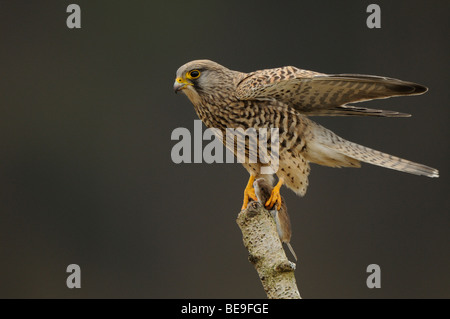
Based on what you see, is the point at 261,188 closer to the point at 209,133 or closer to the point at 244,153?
the point at 244,153

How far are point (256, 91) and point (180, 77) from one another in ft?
0.90

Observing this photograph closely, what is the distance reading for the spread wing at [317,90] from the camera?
1.80m

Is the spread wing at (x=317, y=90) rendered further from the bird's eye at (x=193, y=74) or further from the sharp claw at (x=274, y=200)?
the sharp claw at (x=274, y=200)

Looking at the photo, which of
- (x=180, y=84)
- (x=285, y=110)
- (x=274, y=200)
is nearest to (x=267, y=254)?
(x=274, y=200)

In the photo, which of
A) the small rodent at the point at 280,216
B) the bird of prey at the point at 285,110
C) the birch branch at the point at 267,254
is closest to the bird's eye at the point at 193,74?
the bird of prey at the point at 285,110

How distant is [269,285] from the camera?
5.30 ft

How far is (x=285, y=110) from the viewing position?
2.05 m

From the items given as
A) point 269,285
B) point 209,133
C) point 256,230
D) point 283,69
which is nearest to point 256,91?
point 283,69

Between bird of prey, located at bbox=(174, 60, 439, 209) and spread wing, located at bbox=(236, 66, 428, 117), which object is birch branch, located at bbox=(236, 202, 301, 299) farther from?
spread wing, located at bbox=(236, 66, 428, 117)

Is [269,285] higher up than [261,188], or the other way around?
[261,188]

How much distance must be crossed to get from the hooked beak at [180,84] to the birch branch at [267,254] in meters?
0.53

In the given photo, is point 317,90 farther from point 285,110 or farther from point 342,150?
point 342,150

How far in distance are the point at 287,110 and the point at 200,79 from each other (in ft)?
1.09

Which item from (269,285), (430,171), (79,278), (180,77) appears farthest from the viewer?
(79,278)
